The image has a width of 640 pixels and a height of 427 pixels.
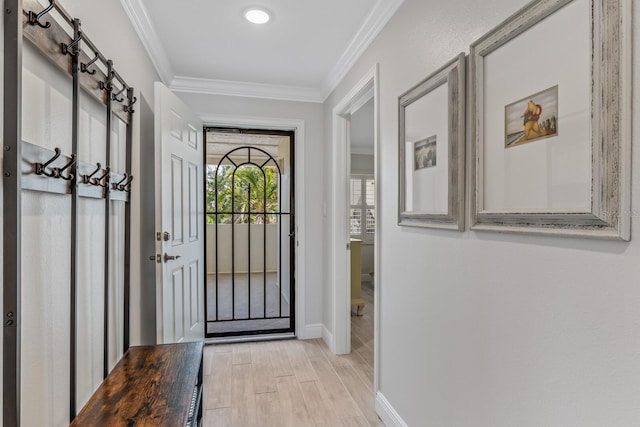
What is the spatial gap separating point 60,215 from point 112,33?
1.04 m

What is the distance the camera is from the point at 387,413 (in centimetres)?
199

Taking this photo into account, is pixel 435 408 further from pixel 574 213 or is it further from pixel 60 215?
pixel 60 215

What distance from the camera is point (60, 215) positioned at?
3.85 ft

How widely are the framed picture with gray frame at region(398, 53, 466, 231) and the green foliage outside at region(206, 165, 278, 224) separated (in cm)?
191

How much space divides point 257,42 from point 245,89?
83 centimetres

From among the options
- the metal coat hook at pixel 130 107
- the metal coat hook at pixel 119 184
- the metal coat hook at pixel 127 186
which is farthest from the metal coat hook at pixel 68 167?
the metal coat hook at pixel 130 107

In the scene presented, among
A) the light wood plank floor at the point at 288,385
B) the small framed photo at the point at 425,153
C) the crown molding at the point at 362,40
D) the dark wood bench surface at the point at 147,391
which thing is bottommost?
the light wood plank floor at the point at 288,385

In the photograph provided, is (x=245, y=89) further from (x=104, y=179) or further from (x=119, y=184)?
(x=104, y=179)

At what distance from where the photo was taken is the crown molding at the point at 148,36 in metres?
1.90

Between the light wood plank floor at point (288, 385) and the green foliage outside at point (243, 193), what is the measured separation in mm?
1236

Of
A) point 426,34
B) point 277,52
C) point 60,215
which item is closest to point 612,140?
point 426,34

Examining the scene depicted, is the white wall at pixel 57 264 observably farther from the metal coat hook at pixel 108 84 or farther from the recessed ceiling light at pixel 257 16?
the recessed ceiling light at pixel 257 16

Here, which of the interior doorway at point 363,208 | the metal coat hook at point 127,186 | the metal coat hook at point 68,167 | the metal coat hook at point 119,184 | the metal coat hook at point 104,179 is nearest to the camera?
the metal coat hook at point 68,167

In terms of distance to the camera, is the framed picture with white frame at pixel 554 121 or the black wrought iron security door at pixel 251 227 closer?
the framed picture with white frame at pixel 554 121
